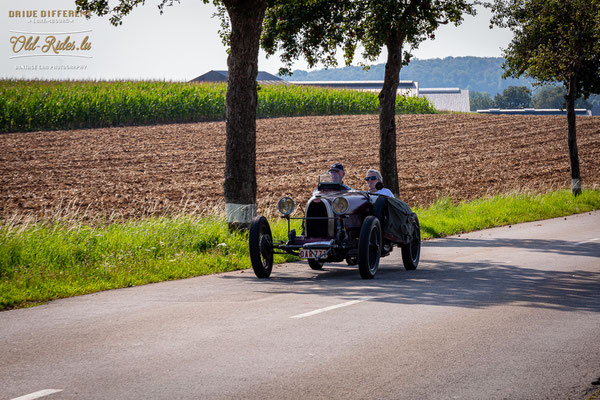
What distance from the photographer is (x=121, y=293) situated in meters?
10.8

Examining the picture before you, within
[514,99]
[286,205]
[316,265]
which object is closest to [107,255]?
[286,205]

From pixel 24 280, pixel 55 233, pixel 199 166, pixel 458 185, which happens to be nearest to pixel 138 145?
pixel 199 166

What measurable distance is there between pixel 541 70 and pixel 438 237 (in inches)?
584

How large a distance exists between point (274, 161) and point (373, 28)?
15.8 metres

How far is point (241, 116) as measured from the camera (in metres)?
15.9

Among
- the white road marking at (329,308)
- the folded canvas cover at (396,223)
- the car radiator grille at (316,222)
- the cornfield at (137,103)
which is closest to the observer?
the white road marking at (329,308)

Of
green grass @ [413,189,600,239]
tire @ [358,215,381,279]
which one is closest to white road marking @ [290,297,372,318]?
tire @ [358,215,381,279]

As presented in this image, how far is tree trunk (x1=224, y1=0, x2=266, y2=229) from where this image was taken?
15820 millimetres

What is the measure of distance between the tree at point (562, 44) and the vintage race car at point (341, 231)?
1864 cm

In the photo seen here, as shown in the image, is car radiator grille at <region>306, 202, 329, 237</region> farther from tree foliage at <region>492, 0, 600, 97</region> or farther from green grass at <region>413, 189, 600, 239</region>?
tree foliage at <region>492, 0, 600, 97</region>

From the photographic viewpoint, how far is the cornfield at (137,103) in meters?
45.9

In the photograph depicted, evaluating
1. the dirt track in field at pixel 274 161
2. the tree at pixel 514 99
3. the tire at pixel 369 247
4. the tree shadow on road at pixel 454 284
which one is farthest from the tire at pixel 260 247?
the tree at pixel 514 99

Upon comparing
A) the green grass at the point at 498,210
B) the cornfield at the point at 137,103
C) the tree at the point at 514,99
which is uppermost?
the tree at the point at 514,99

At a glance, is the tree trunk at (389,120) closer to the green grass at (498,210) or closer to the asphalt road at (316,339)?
the green grass at (498,210)
